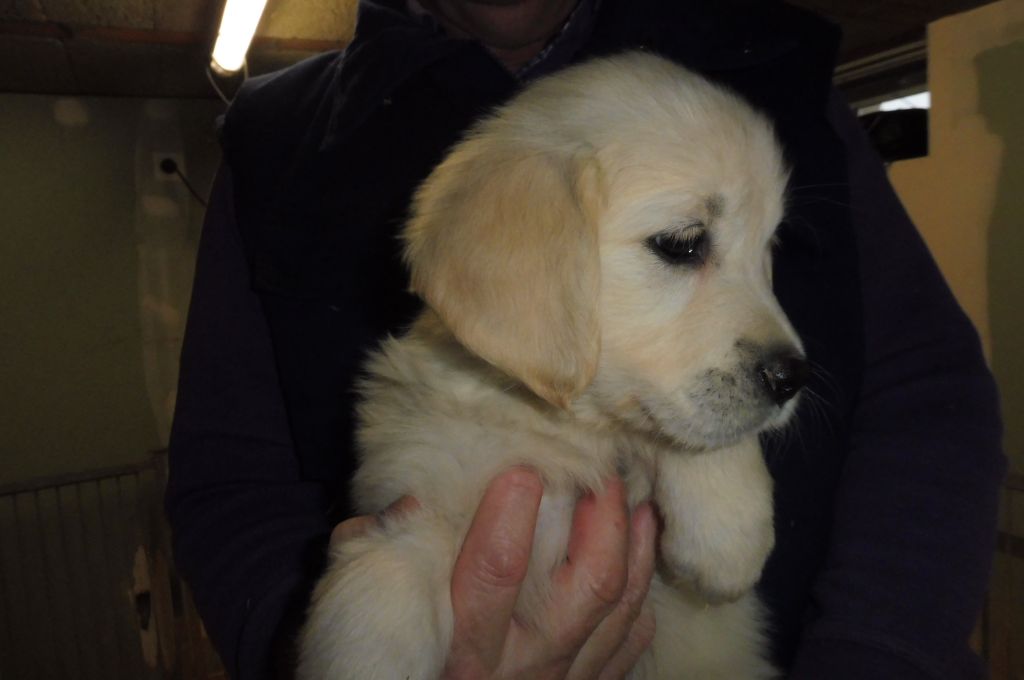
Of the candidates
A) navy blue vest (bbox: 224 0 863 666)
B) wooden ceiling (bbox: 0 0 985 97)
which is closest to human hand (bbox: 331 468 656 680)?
navy blue vest (bbox: 224 0 863 666)

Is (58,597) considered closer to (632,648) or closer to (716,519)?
(632,648)

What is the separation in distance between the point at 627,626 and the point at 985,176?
2762 mm

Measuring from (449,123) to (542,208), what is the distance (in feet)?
1.80

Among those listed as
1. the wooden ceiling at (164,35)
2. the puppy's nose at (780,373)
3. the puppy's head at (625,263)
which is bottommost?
the puppy's nose at (780,373)

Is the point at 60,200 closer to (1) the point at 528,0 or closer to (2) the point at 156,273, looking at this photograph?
(2) the point at 156,273

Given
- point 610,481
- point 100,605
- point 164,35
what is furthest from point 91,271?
point 610,481

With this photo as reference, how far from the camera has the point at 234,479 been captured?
169cm

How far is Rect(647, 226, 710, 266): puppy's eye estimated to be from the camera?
125 centimetres

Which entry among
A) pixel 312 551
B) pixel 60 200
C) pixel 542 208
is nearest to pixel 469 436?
pixel 542 208

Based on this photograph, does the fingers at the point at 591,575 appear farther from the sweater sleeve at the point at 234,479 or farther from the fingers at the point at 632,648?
the sweater sleeve at the point at 234,479

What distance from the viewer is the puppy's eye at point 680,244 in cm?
125

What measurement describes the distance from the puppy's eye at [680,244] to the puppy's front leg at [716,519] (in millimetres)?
346

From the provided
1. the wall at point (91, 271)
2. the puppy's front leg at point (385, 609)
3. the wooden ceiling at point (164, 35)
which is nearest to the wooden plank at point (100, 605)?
the wall at point (91, 271)

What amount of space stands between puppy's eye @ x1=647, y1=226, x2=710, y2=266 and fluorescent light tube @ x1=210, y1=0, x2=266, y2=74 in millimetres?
3160
